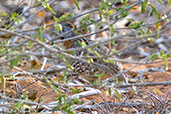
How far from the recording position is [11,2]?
22.1ft

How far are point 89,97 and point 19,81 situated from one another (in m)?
1.20

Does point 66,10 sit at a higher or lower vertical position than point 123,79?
higher

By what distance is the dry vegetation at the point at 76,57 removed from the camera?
2.80 meters

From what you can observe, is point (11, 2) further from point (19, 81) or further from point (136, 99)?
point (136, 99)

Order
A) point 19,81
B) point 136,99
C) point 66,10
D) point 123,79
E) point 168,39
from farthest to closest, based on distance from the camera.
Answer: point 168,39 < point 66,10 < point 123,79 < point 19,81 < point 136,99

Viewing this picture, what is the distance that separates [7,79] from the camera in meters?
4.91

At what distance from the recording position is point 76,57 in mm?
2625

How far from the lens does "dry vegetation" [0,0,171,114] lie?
2803mm

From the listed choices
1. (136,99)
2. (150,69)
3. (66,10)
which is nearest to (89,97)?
(136,99)

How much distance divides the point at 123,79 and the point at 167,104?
1688 millimetres

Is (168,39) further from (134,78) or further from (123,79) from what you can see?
(123,79)

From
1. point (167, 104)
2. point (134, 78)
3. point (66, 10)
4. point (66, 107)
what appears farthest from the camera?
point (66, 10)

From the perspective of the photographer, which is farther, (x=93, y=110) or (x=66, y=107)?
(x=93, y=110)

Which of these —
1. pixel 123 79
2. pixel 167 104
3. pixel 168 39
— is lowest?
pixel 167 104
